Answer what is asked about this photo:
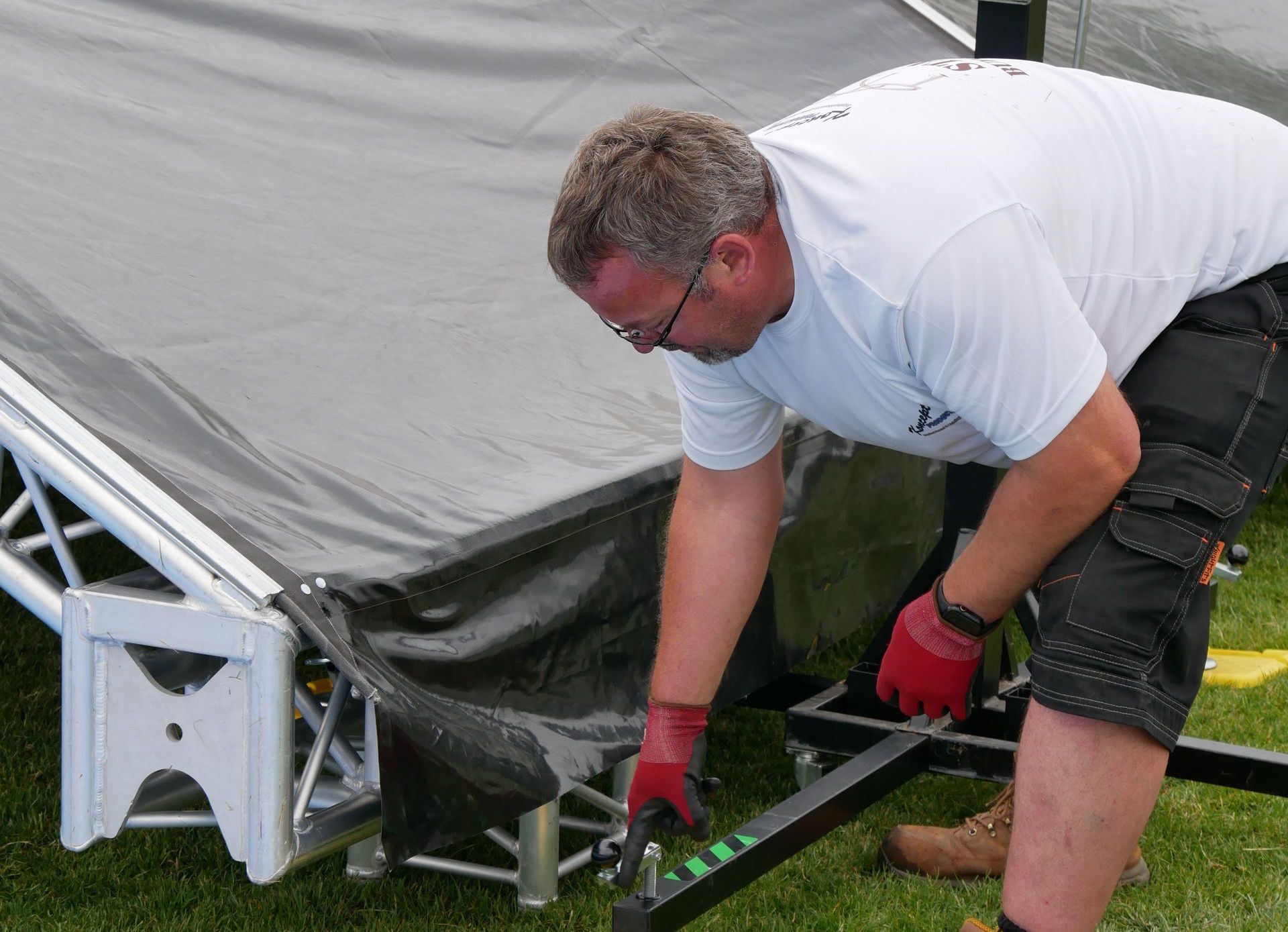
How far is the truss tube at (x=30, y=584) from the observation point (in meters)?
1.72

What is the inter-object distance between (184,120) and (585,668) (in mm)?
1394

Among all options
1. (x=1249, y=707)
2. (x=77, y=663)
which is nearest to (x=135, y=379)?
(x=77, y=663)

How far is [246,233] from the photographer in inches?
92.3

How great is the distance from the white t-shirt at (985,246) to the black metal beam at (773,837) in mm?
560

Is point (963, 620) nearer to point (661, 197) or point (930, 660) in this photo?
point (930, 660)

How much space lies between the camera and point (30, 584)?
1.74 meters

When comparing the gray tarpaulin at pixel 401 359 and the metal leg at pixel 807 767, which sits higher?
the gray tarpaulin at pixel 401 359

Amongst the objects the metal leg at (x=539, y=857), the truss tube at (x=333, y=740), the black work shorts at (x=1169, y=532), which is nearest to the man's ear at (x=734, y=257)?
the black work shorts at (x=1169, y=532)

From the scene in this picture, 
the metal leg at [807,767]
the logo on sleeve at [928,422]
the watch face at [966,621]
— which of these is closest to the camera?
the logo on sleeve at [928,422]

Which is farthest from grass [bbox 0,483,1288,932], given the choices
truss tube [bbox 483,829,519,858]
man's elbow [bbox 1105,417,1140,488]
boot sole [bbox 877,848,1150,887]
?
man's elbow [bbox 1105,417,1140,488]

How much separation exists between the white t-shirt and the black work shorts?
0.22ft

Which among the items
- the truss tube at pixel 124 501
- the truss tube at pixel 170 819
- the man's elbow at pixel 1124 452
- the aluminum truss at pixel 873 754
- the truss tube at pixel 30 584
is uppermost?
the man's elbow at pixel 1124 452

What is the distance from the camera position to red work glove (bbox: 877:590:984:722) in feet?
5.80

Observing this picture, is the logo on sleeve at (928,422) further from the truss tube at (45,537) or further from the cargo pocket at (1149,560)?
the truss tube at (45,537)
